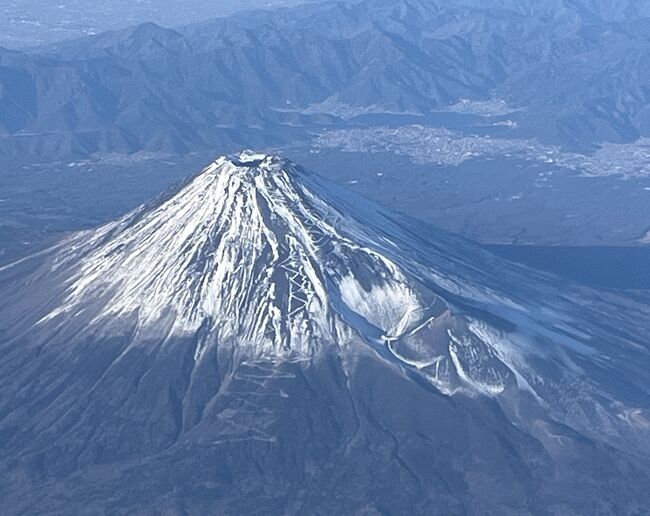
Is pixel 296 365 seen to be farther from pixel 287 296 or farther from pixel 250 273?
pixel 250 273

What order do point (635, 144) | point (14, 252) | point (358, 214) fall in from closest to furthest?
point (358, 214), point (14, 252), point (635, 144)

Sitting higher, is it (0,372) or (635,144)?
(0,372)

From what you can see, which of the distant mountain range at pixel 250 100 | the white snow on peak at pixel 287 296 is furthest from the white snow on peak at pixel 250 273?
the distant mountain range at pixel 250 100

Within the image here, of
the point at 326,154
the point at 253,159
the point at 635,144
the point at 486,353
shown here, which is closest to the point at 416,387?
the point at 486,353

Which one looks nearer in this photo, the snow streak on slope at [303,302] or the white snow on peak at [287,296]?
the snow streak on slope at [303,302]

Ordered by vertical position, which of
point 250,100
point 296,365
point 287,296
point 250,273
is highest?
point 250,273

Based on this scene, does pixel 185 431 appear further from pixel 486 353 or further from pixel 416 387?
pixel 486 353

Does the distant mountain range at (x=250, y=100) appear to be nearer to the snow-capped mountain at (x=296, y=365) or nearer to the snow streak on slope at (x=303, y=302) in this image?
the snow streak on slope at (x=303, y=302)

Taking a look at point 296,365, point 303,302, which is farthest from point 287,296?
point 296,365
